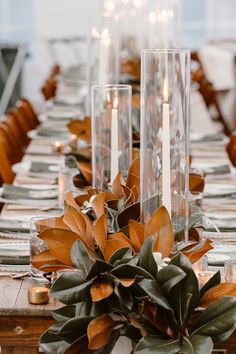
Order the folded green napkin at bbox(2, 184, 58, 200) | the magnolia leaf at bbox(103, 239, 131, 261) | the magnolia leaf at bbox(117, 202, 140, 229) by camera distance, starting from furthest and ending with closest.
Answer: the folded green napkin at bbox(2, 184, 58, 200) → the magnolia leaf at bbox(117, 202, 140, 229) → the magnolia leaf at bbox(103, 239, 131, 261)

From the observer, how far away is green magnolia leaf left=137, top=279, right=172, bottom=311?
178cm

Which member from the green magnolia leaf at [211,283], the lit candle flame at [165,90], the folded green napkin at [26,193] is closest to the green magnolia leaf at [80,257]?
the green magnolia leaf at [211,283]

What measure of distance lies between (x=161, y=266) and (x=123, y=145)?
34.8 inches

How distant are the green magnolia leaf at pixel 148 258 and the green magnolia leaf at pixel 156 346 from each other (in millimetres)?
138

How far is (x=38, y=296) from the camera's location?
2027 millimetres

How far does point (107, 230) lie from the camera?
84.4 inches

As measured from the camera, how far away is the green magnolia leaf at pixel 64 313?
6.10 ft

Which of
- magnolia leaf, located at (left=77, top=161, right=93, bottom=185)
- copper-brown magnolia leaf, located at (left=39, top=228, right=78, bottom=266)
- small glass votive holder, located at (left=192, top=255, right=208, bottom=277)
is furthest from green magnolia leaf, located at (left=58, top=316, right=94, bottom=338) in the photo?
magnolia leaf, located at (left=77, top=161, right=93, bottom=185)

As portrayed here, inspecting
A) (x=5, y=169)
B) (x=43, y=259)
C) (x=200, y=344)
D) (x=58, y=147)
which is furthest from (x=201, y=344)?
(x=58, y=147)

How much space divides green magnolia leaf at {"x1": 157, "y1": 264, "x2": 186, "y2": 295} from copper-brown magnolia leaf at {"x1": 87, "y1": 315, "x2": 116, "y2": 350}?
0.11m

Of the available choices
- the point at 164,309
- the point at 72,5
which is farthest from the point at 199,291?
the point at 72,5

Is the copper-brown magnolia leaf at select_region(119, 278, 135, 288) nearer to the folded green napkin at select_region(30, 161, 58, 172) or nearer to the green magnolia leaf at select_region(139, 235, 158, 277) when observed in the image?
the green magnolia leaf at select_region(139, 235, 158, 277)

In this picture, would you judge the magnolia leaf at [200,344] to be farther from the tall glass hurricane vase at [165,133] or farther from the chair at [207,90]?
the chair at [207,90]

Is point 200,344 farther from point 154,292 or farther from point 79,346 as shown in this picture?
point 79,346
